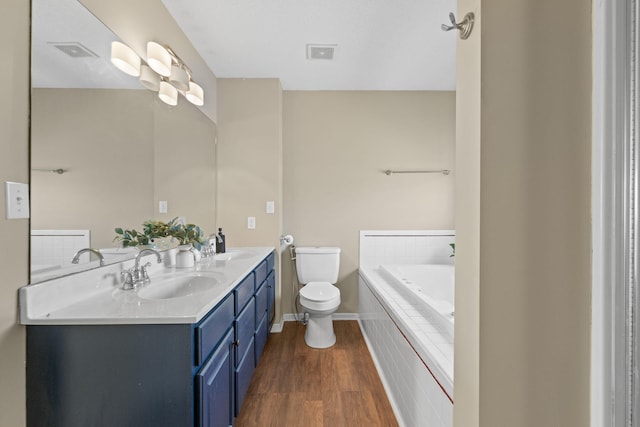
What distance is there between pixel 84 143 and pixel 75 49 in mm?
377

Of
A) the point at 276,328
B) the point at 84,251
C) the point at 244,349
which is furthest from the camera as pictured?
the point at 276,328

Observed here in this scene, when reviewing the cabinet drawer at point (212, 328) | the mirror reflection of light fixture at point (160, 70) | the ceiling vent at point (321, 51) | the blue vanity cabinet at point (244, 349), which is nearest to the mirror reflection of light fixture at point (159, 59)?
the mirror reflection of light fixture at point (160, 70)

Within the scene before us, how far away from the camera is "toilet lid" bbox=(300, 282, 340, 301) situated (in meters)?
2.14

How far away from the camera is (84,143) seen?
1131mm

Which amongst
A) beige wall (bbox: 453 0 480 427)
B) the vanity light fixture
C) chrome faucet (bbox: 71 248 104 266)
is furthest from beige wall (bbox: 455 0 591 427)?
the vanity light fixture

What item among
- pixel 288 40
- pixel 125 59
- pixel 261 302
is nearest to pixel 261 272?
pixel 261 302

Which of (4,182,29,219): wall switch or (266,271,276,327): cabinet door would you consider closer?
(4,182,29,219): wall switch

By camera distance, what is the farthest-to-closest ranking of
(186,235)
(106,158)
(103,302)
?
(186,235) < (106,158) < (103,302)

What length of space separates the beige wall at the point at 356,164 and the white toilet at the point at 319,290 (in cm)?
22

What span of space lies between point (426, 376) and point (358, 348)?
1199mm

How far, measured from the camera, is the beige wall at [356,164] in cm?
276

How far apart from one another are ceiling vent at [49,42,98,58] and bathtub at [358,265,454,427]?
6.19 feet

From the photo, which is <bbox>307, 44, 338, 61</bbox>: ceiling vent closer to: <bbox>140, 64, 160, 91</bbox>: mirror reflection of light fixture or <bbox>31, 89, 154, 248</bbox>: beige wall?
<bbox>140, 64, 160, 91</bbox>: mirror reflection of light fixture

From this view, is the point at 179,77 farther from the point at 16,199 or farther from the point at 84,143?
the point at 16,199
